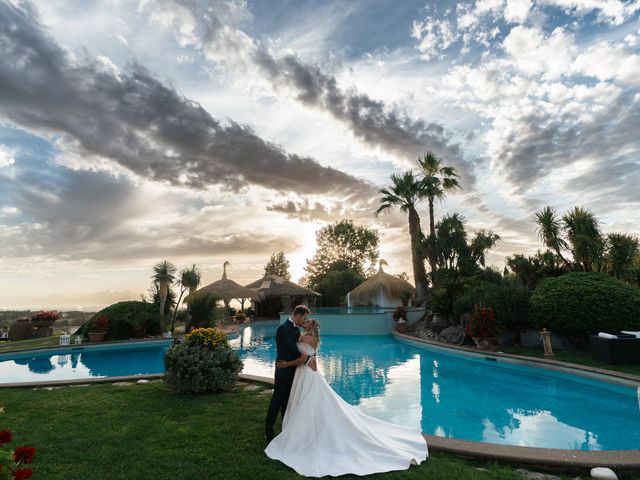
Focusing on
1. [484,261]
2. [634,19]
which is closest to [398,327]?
[484,261]

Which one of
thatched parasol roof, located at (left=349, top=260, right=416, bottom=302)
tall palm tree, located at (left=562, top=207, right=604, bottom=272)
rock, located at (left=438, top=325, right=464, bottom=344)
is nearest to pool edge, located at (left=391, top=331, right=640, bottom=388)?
rock, located at (left=438, top=325, right=464, bottom=344)

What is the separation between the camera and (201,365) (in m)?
7.09

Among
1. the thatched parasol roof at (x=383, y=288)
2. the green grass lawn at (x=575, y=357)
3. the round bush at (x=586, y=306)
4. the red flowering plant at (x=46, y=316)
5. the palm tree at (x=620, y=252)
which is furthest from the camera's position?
the thatched parasol roof at (x=383, y=288)

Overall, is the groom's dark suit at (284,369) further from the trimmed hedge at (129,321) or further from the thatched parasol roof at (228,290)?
the thatched parasol roof at (228,290)

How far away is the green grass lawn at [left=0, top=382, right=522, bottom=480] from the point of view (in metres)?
3.91

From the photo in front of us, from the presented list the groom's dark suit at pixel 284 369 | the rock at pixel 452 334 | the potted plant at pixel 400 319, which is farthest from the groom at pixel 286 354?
the potted plant at pixel 400 319

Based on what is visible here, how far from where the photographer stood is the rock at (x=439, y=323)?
1847cm

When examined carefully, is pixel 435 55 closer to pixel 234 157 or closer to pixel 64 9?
pixel 234 157

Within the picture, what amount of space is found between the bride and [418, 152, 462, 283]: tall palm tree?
2097 centimetres

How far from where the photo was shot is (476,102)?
568 inches

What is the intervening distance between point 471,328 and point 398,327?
8.42m

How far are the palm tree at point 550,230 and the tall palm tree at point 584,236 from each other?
319 mm

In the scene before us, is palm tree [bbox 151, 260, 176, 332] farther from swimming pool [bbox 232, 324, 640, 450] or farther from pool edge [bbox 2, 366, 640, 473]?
pool edge [bbox 2, 366, 640, 473]

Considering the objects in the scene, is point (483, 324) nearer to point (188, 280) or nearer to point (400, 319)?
point (400, 319)
